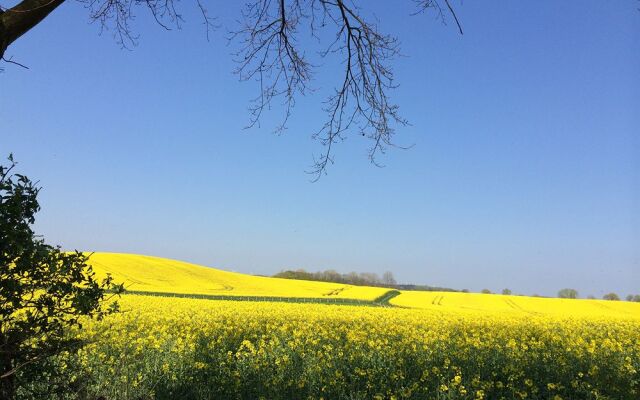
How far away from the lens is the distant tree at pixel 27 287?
342 centimetres

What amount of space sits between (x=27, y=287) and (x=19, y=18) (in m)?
2.11

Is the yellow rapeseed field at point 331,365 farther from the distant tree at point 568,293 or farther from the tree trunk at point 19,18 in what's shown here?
the distant tree at point 568,293

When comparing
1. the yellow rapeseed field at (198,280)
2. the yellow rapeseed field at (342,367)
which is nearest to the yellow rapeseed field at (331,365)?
the yellow rapeseed field at (342,367)

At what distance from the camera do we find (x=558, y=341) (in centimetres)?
985

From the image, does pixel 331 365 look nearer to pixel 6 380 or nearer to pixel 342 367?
pixel 342 367

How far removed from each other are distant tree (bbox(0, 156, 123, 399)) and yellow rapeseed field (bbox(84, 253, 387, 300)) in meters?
35.1

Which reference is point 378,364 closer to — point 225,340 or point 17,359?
point 225,340

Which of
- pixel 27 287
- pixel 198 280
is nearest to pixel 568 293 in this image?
pixel 198 280

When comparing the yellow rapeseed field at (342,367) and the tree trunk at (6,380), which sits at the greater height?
the tree trunk at (6,380)

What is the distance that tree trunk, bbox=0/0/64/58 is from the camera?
3.35 metres

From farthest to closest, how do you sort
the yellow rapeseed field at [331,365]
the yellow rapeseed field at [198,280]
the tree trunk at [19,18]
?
the yellow rapeseed field at [198,280] → the yellow rapeseed field at [331,365] → the tree trunk at [19,18]

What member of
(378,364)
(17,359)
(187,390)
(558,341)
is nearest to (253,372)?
(187,390)

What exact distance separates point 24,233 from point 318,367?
14.9 feet

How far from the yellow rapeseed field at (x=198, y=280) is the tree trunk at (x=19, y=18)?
3579 cm
